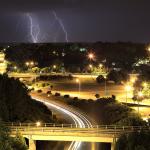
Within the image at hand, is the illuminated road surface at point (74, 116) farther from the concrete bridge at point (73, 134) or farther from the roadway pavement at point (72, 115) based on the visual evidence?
the concrete bridge at point (73, 134)

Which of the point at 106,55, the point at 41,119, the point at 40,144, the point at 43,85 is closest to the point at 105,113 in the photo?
the point at 41,119

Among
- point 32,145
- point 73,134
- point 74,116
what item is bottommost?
point 32,145

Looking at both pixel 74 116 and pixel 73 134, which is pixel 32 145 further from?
pixel 74 116

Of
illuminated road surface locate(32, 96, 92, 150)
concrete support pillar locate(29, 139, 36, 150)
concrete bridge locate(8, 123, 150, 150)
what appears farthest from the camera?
illuminated road surface locate(32, 96, 92, 150)

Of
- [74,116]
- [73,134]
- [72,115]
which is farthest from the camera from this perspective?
[72,115]

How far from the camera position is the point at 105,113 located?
5897cm

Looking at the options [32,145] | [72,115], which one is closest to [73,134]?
[32,145]

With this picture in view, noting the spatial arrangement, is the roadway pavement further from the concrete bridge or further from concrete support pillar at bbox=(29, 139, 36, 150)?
concrete support pillar at bbox=(29, 139, 36, 150)

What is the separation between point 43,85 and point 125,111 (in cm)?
4021

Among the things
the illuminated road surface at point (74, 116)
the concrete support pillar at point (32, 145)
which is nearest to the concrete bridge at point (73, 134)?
the concrete support pillar at point (32, 145)

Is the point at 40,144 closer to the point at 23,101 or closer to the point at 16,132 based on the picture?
the point at 16,132

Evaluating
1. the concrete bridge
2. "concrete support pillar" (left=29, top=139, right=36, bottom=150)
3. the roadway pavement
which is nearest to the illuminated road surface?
the roadway pavement

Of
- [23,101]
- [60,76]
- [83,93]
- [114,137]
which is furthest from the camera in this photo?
[60,76]

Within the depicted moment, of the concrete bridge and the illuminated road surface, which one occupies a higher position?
the illuminated road surface
